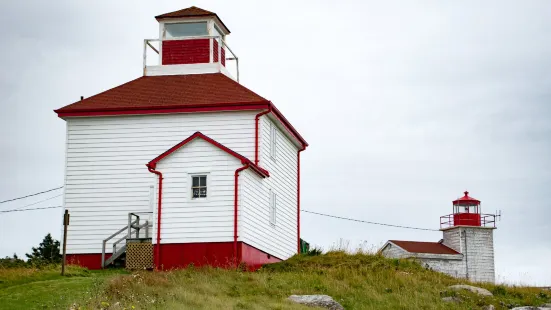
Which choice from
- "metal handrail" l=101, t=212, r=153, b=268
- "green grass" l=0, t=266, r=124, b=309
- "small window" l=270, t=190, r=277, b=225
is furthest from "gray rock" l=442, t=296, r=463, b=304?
"metal handrail" l=101, t=212, r=153, b=268

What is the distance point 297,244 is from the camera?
39.2 metres

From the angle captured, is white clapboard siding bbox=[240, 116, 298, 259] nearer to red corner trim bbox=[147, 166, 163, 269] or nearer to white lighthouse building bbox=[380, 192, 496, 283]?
red corner trim bbox=[147, 166, 163, 269]

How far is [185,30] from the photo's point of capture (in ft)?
126

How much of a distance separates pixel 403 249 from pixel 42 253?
20.9m

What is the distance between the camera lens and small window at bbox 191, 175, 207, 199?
103 ft

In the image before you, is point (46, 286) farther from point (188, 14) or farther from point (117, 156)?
point (188, 14)

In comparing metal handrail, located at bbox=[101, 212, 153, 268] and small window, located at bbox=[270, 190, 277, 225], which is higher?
small window, located at bbox=[270, 190, 277, 225]

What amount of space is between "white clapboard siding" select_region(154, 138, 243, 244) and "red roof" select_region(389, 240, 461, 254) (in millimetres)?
28838

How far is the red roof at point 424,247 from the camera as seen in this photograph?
58862mm

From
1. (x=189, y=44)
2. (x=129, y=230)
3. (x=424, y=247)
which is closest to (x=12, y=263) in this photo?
(x=129, y=230)

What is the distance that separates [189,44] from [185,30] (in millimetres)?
928

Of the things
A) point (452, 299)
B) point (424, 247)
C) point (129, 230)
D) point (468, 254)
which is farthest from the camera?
point (424, 247)

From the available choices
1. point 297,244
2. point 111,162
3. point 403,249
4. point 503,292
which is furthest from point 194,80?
point 403,249

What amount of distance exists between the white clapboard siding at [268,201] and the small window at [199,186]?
4.02ft
